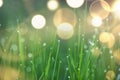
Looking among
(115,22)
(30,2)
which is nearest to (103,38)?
(115,22)

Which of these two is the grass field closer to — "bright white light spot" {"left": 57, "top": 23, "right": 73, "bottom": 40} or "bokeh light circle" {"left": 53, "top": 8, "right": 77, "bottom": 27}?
"bright white light spot" {"left": 57, "top": 23, "right": 73, "bottom": 40}

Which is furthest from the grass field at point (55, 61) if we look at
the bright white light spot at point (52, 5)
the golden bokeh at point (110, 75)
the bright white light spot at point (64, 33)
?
the bright white light spot at point (52, 5)

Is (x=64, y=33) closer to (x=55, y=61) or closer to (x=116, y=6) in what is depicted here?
(x=55, y=61)

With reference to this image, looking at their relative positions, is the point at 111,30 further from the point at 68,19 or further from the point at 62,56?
the point at 62,56

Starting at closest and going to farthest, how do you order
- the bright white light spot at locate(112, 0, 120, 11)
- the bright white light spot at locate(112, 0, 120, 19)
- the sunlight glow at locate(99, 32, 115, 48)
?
the sunlight glow at locate(99, 32, 115, 48), the bright white light spot at locate(112, 0, 120, 19), the bright white light spot at locate(112, 0, 120, 11)

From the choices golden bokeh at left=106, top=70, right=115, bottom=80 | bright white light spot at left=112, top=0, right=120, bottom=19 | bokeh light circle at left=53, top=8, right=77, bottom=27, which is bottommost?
golden bokeh at left=106, top=70, right=115, bottom=80

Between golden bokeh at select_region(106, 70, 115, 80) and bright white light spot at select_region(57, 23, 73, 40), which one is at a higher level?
bright white light spot at select_region(57, 23, 73, 40)

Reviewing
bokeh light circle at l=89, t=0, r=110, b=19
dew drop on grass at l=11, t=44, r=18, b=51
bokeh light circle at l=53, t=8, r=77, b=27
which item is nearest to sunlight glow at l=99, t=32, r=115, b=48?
bokeh light circle at l=53, t=8, r=77, b=27

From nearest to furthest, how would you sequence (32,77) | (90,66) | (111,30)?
(32,77) → (90,66) → (111,30)

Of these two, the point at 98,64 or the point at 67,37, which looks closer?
the point at 98,64
